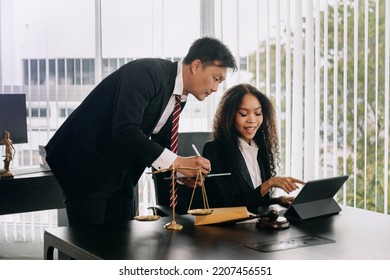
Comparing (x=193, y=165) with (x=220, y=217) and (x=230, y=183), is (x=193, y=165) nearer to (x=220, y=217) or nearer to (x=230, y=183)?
(x=220, y=217)

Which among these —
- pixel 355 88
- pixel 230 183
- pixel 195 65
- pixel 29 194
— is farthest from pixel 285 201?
pixel 29 194

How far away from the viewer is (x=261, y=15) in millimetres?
3746

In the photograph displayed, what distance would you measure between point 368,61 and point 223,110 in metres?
1.10

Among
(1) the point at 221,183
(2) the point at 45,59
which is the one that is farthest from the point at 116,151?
(2) the point at 45,59

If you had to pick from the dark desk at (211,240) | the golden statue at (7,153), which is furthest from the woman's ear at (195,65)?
the golden statue at (7,153)

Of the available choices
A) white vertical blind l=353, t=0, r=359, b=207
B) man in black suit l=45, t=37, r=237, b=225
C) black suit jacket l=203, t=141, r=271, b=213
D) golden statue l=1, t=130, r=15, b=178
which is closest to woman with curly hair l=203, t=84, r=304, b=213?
black suit jacket l=203, t=141, r=271, b=213

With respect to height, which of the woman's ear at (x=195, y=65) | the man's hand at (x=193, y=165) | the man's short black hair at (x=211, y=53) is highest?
the man's short black hair at (x=211, y=53)

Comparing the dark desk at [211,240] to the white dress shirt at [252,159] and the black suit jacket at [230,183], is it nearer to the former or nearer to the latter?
the black suit jacket at [230,183]

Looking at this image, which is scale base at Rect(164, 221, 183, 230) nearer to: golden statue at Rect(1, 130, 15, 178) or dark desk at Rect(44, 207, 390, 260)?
dark desk at Rect(44, 207, 390, 260)

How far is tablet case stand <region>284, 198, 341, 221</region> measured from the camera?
2.18 metres

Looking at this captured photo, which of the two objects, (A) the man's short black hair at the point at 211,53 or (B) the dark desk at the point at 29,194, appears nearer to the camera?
(A) the man's short black hair at the point at 211,53

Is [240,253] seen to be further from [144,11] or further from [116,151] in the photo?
[144,11]

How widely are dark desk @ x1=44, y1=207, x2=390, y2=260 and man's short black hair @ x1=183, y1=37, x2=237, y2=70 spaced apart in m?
0.60

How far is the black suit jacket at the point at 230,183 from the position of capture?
2510 mm
